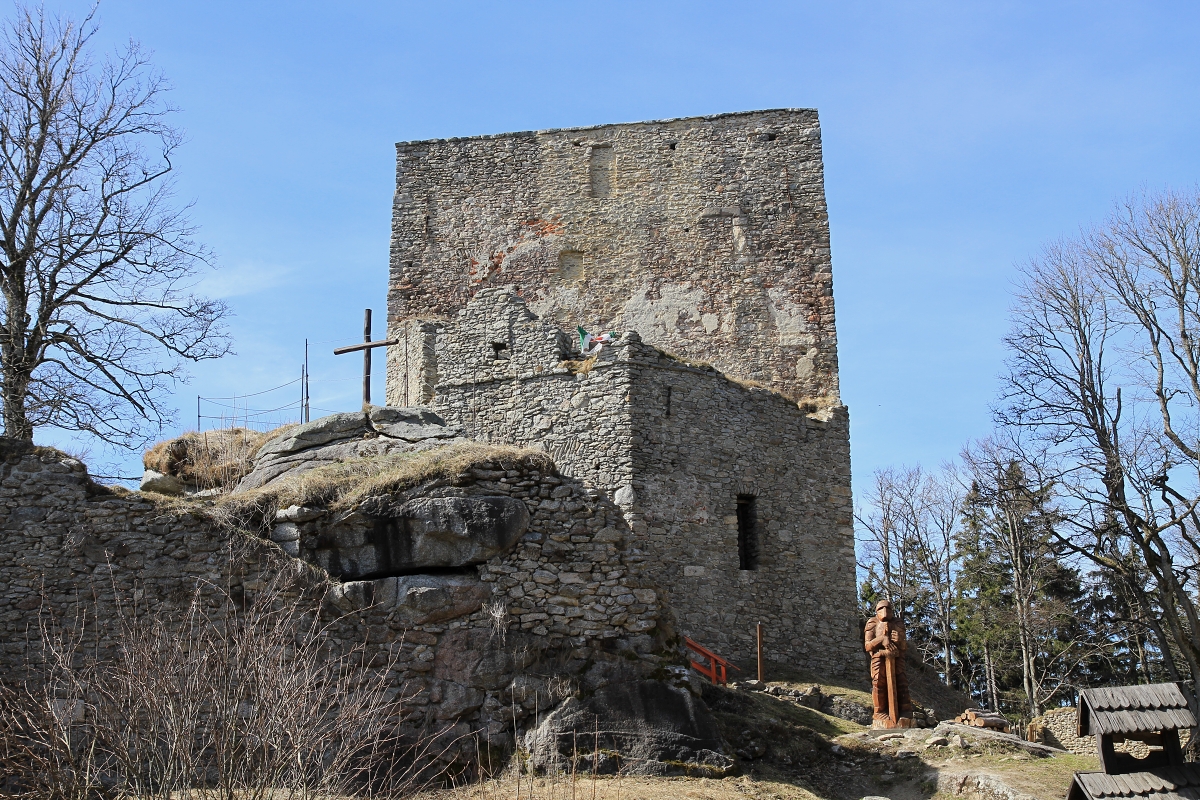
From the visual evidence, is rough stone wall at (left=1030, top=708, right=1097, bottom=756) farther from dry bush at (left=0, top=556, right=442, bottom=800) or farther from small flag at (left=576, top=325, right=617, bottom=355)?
dry bush at (left=0, top=556, right=442, bottom=800)

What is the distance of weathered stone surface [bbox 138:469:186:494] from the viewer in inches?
732

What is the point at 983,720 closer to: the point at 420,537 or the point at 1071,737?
the point at 420,537

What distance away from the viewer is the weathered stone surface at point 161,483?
1859 centimetres

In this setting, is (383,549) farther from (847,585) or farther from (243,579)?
(847,585)

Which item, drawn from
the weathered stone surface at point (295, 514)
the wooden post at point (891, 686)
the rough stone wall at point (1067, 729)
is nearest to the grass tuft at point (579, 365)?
the wooden post at point (891, 686)

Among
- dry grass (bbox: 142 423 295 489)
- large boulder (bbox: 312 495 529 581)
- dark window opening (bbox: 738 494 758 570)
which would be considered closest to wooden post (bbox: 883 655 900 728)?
dark window opening (bbox: 738 494 758 570)

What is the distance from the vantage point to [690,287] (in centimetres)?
2444

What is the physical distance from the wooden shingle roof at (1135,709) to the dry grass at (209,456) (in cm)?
1194

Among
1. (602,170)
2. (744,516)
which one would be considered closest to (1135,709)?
(744,516)

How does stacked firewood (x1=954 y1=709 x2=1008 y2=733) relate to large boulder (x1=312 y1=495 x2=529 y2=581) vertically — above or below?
below

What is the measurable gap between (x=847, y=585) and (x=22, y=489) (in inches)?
522

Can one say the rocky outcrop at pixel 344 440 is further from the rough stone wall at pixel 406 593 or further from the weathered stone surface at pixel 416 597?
the weathered stone surface at pixel 416 597

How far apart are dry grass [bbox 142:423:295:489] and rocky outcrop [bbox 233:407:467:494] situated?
0.40 metres

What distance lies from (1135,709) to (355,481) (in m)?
8.61
